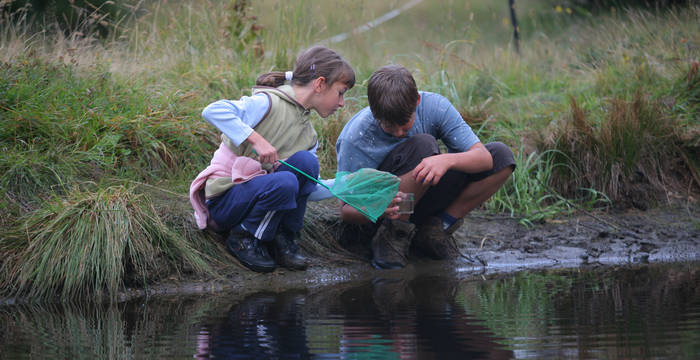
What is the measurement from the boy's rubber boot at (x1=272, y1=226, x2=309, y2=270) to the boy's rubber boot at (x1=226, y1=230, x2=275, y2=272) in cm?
9

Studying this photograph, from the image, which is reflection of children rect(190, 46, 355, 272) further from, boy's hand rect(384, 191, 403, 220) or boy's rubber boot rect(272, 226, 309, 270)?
boy's hand rect(384, 191, 403, 220)

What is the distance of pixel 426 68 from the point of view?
6.63 meters

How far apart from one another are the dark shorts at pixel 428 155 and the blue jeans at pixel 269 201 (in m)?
0.46

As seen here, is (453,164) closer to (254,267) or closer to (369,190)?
(369,190)

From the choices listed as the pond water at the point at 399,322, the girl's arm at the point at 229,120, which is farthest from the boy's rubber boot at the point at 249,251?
the girl's arm at the point at 229,120

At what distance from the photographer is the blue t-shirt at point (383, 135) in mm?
3904

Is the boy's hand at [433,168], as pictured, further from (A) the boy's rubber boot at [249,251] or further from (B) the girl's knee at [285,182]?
(A) the boy's rubber boot at [249,251]

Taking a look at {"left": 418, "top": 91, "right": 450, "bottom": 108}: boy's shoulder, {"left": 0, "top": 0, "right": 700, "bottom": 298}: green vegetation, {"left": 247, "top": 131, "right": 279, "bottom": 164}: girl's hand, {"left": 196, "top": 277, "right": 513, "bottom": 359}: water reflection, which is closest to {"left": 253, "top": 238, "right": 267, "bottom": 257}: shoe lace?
{"left": 0, "top": 0, "right": 700, "bottom": 298}: green vegetation

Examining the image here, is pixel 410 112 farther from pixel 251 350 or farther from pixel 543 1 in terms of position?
pixel 543 1

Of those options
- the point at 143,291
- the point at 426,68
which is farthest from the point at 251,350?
the point at 426,68

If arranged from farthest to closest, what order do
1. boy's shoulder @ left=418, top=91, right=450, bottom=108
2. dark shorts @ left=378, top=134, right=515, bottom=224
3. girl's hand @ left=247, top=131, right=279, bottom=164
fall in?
boy's shoulder @ left=418, top=91, right=450, bottom=108 → dark shorts @ left=378, top=134, right=515, bottom=224 → girl's hand @ left=247, top=131, right=279, bottom=164

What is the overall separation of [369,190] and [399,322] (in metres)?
0.96

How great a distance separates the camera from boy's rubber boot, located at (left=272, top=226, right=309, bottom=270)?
4004 millimetres

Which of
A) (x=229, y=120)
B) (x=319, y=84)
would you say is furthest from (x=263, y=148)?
(x=319, y=84)
